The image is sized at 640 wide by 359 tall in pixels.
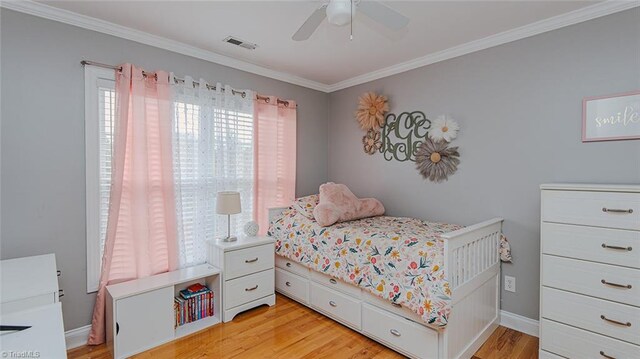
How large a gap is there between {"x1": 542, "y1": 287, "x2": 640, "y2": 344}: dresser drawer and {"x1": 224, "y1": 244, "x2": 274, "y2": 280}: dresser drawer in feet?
7.05

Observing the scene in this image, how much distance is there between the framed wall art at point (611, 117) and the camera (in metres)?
1.96

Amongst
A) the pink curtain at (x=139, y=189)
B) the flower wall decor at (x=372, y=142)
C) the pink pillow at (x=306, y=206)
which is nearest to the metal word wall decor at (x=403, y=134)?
the flower wall decor at (x=372, y=142)

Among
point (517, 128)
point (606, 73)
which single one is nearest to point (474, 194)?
point (517, 128)

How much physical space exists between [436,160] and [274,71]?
6.48 feet

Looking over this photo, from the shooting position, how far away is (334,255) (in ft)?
8.25

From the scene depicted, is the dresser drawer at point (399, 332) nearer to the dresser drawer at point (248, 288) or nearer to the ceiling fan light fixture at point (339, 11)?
the dresser drawer at point (248, 288)

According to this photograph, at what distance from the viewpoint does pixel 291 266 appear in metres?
3.03

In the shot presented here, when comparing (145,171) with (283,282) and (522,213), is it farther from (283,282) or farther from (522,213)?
(522,213)

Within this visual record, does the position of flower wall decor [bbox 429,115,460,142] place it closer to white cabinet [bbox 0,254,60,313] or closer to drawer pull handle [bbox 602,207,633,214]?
drawer pull handle [bbox 602,207,633,214]

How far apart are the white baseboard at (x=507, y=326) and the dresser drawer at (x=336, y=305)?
1.24 metres

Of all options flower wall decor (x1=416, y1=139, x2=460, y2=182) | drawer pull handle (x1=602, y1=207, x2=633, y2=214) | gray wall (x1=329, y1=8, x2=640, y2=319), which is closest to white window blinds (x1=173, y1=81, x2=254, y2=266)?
gray wall (x1=329, y1=8, x2=640, y2=319)

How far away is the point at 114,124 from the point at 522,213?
328 centimetres

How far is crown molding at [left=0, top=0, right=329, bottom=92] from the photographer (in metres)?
2.04

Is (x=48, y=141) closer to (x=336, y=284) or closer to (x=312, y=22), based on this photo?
(x=312, y=22)
